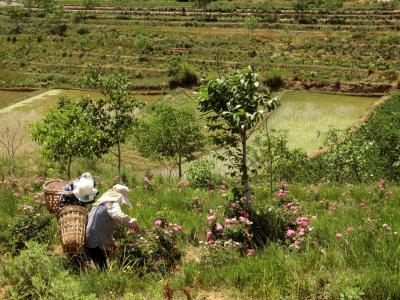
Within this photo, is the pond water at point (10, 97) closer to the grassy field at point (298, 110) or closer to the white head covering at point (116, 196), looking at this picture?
the grassy field at point (298, 110)

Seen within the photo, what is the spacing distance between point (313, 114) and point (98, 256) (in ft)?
99.2

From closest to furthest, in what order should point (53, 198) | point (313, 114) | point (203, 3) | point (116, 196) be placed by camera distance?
point (116, 196)
point (53, 198)
point (313, 114)
point (203, 3)

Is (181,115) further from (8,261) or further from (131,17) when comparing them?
(131,17)

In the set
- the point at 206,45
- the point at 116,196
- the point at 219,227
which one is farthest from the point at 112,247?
the point at 206,45

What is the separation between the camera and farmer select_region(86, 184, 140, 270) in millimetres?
7150

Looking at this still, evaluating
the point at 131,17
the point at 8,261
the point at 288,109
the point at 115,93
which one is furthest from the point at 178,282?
the point at 131,17

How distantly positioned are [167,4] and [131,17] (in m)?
12.4

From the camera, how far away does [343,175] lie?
18.3m

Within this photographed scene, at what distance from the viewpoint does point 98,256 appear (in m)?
7.31

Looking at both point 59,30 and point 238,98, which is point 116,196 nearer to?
point 238,98

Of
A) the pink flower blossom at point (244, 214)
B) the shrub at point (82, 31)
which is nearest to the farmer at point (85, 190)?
the pink flower blossom at point (244, 214)

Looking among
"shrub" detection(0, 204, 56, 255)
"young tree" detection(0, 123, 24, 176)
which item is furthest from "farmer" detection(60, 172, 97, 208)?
"young tree" detection(0, 123, 24, 176)

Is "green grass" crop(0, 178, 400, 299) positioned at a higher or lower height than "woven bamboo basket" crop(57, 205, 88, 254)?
lower

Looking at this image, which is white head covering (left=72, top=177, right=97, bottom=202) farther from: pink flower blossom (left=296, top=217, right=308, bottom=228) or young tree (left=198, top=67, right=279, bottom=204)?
pink flower blossom (left=296, top=217, right=308, bottom=228)
